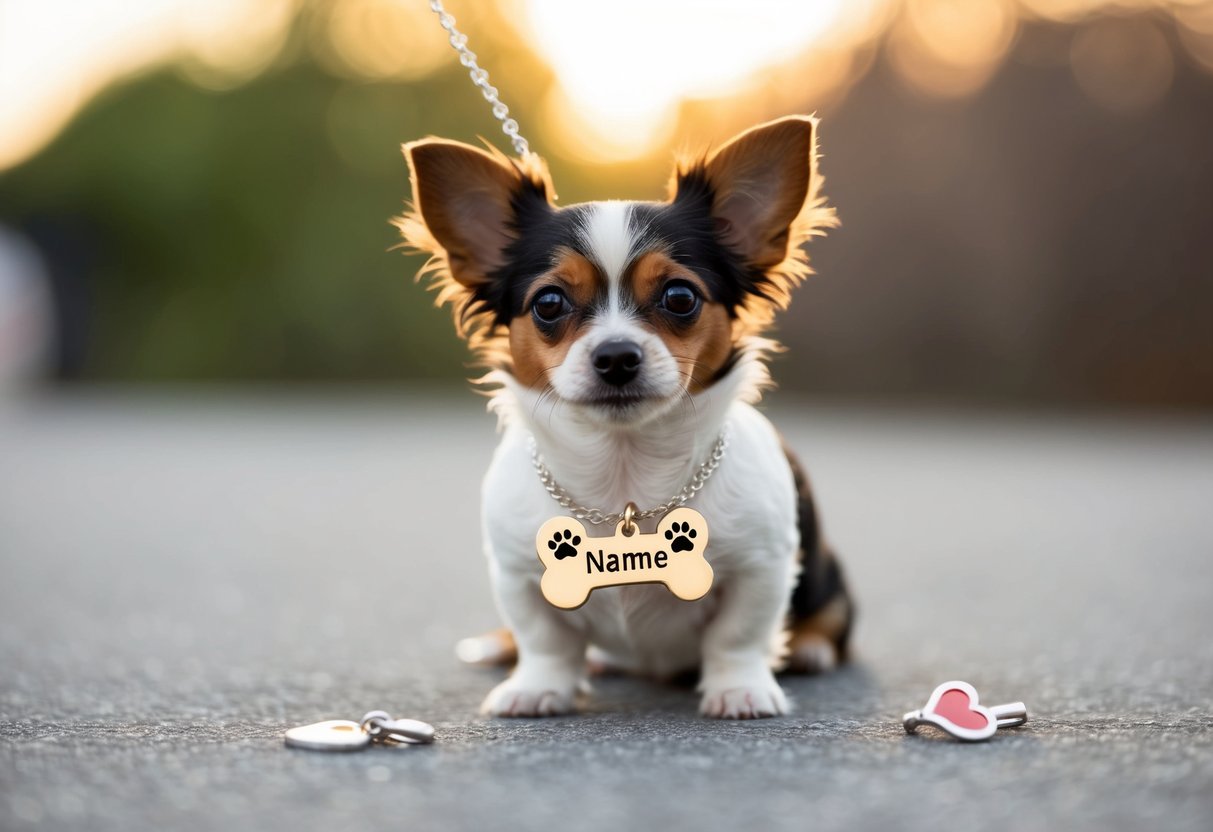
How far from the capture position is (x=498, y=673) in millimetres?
3041

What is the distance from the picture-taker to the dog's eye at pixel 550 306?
250 cm

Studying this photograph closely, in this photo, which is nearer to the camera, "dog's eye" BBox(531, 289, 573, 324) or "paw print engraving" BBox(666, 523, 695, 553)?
"paw print engraving" BBox(666, 523, 695, 553)

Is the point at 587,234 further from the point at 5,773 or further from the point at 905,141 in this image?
the point at 905,141

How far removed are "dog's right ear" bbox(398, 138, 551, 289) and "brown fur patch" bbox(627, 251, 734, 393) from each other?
0.35 meters

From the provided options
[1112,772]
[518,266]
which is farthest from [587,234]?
[1112,772]

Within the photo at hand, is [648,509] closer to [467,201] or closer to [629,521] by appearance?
[629,521]

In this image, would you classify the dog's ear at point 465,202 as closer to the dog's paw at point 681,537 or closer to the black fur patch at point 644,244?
the black fur patch at point 644,244

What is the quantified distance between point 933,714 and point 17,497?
5.89 meters

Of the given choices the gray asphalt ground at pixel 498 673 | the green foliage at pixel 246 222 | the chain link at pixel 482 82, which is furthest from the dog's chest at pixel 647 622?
the green foliage at pixel 246 222

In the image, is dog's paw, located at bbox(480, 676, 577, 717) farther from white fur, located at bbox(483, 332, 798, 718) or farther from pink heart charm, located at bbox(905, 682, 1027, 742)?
pink heart charm, located at bbox(905, 682, 1027, 742)

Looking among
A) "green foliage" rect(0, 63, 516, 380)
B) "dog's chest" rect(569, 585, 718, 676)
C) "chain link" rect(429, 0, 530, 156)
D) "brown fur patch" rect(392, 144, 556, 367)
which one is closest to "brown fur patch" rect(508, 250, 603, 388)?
"brown fur patch" rect(392, 144, 556, 367)

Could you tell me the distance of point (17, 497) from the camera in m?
6.72

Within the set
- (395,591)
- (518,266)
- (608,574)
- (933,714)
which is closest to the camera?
(933,714)

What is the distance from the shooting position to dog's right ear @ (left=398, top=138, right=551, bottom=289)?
103 inches
